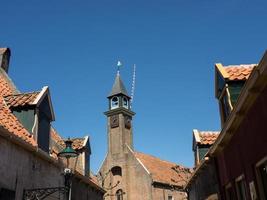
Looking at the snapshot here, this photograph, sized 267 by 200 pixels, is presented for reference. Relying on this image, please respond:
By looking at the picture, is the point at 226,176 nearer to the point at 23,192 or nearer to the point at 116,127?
the point at 23,192

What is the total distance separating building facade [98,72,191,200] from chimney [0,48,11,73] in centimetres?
2747

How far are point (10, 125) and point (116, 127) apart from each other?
129ft

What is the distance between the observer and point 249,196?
9.16 metres

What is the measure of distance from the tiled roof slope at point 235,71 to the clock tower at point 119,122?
3667 centimetres

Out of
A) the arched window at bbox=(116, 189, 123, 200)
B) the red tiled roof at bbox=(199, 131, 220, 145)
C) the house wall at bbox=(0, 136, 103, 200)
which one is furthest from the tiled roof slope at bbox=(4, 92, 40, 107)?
the arched window at bbox=(116, 189, 123, 200)

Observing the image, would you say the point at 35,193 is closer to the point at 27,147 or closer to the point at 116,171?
the point at 27,147

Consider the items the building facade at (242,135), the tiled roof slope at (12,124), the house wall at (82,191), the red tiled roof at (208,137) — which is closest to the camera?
the building facade at (242,135)

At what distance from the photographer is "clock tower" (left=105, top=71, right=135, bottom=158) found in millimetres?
48719

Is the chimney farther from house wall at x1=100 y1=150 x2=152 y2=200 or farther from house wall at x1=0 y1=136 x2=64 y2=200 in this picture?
house wall at x1=100 y1=150 x2=152 y2=200

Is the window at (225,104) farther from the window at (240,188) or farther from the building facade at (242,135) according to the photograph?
the window at (240,188)

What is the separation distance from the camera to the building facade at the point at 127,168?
4472 centimetres

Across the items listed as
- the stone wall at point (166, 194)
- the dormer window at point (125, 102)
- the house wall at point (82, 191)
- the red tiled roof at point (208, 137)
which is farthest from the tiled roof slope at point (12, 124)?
the dormer window at point (125, 102)

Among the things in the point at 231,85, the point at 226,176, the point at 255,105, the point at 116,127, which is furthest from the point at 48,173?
the point at 116,127

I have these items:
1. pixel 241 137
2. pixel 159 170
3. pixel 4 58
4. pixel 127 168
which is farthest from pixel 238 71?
pixel 159 170
